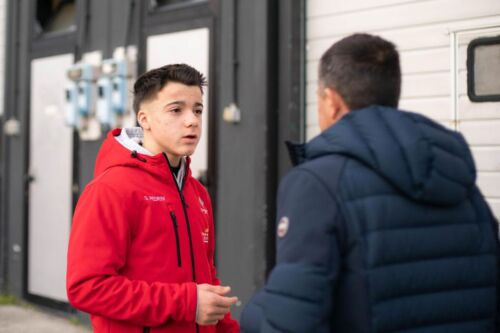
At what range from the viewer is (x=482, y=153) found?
511 centimetres

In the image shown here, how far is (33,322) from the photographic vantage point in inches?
328

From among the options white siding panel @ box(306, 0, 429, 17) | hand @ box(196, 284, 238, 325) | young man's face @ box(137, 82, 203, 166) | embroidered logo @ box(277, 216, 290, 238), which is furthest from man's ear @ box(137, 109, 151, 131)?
white siding panel @ box(306, 0, 429, 17)

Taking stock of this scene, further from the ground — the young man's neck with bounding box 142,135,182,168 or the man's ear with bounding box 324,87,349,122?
the man's ear with bounding box 324,87,349,122

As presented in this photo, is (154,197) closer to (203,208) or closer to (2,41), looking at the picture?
(203,208)

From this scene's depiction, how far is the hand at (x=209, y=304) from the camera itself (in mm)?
2826

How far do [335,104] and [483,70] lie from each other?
2965 mm

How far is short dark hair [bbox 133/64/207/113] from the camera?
3066mm

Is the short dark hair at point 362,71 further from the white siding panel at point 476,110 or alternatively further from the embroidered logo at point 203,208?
the white siding panel at point 476,110

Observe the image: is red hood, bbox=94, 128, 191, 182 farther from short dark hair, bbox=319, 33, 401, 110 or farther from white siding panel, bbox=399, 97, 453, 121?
white siding panel, bbox=399, 97, 453, 121

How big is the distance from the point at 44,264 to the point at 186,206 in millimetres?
6283

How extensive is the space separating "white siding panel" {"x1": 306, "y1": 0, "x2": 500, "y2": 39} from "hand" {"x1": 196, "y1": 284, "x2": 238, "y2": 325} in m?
3.14

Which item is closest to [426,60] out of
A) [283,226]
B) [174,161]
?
[174,161]

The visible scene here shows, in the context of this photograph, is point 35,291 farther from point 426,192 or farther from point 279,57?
point 426,192

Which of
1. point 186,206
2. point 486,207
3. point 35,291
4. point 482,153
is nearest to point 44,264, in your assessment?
point 35,291
